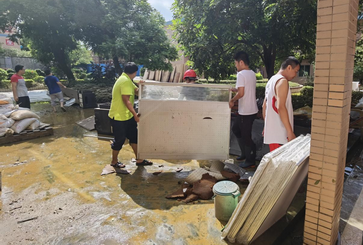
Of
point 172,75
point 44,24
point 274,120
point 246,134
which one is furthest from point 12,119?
point 44,24

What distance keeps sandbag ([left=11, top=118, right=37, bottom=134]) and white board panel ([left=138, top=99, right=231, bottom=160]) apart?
380 cm

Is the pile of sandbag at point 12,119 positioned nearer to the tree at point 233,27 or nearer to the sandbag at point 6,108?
the sandbag at point 6,108

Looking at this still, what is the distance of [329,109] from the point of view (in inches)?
75.9

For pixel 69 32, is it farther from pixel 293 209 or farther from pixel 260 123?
pixel 293 209

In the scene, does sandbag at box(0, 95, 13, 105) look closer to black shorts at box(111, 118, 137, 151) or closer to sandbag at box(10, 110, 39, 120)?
sandbag at box(10, 110, 39, 120)

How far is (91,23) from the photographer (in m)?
14.7

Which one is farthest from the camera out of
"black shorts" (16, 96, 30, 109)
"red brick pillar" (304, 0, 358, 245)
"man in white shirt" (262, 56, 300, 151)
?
"black shorts" (16, 96, 30, 109)

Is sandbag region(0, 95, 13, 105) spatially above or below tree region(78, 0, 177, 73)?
below

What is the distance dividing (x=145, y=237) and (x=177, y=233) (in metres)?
0.33

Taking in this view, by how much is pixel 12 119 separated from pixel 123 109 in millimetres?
3809

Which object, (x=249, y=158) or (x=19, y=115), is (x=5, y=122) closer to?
(x=19, y=115)

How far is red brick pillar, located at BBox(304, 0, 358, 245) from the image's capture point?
182cm

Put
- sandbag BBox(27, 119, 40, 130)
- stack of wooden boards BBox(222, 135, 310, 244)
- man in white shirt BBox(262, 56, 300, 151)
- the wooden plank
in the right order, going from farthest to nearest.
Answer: sandbag BBox(27, 119, 40, 130) → the wooden plank → man in white shirt BBox(262, 56, 300, 151) → stack of wooden boards BBox(222, 135, 310, 244)

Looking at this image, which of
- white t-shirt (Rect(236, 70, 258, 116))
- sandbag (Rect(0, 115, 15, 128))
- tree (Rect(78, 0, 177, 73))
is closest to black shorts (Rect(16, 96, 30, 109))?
sandbag (Rect(0, 115, 15, 128))
